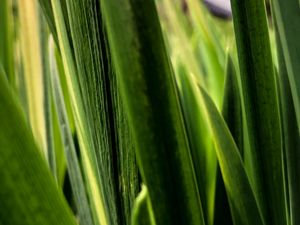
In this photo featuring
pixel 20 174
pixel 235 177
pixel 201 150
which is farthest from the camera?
pixel 201 150

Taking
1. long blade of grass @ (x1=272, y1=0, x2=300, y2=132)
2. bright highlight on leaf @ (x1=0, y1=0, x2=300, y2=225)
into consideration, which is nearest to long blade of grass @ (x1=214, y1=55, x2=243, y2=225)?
bright highlight on leaf @ (x1=0, y1=0, x2=300, y2=225)

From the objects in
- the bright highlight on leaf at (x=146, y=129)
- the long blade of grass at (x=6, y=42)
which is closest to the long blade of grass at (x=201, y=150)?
the bright highlight on leaf at (x=146, y=129)

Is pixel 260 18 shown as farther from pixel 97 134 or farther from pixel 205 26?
pixel 205 26

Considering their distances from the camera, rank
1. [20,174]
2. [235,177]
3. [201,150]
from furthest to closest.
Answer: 1. [201,150]
2. [235,177]
3. [20,174]

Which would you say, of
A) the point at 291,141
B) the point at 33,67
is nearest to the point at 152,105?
the point at 291,141

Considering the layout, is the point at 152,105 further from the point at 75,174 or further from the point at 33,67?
the point at 33,67

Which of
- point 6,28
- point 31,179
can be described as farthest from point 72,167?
point 31,179

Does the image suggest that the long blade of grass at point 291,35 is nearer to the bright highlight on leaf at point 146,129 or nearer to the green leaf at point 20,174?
the bright highlight on leaf at point 146,129
